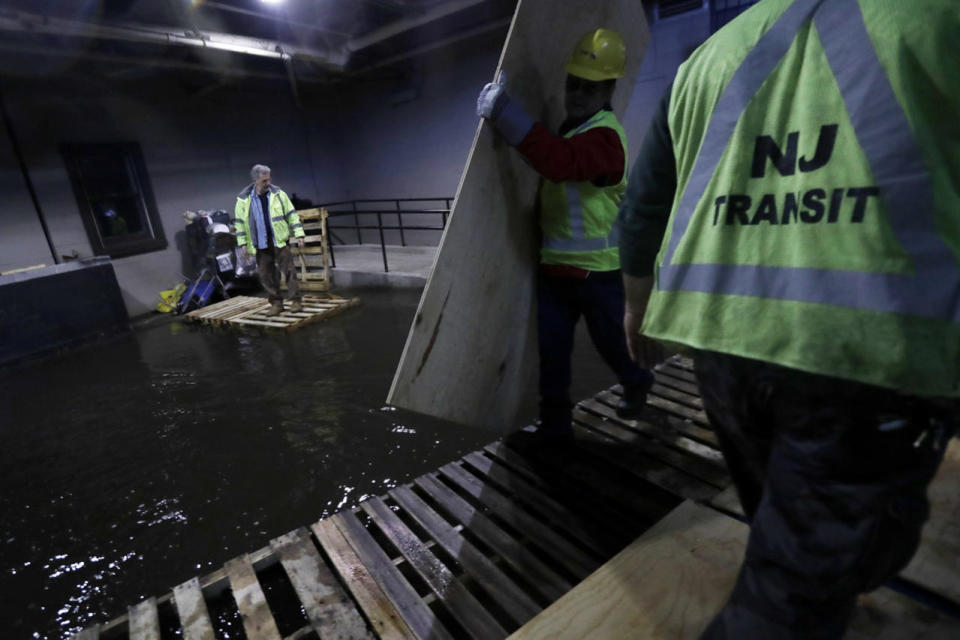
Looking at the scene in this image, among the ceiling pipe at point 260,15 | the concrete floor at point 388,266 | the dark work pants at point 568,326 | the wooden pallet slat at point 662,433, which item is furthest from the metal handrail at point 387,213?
the dark work pants at point 568,326

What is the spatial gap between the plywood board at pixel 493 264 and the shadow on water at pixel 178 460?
92cm

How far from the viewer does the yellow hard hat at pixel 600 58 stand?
1.79 meters

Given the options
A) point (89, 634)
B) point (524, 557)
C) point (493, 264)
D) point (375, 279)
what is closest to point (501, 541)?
point (524, 557)

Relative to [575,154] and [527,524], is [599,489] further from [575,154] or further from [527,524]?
[575,154]

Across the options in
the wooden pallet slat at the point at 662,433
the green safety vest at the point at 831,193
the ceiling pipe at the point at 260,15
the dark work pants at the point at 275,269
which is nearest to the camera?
the green safety vest at the point at 831,193

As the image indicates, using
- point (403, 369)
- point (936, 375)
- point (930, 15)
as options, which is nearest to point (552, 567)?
point (403, 369)

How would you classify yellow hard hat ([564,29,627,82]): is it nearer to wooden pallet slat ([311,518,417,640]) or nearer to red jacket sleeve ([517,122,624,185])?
red jacket sleeve ([517,122,624,185])

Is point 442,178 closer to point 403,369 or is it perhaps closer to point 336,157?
point 336,157

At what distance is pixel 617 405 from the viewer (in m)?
2.39

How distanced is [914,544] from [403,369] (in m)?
1.25

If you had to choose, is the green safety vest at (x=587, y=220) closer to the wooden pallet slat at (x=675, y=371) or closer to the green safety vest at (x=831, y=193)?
the green safety vest at (x=831, y=193)

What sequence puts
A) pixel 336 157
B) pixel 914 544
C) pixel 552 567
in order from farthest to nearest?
pixel 336 157, pixel 552 567, pixel 914 544

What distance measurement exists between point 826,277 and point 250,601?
6.05ft

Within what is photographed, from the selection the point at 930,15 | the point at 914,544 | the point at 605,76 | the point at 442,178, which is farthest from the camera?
the point at 442,178
